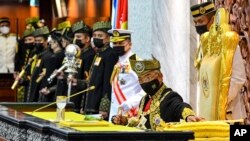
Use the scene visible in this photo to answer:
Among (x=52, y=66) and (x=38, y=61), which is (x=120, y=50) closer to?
(x=52, y=66)

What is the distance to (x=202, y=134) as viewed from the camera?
26.5 ft

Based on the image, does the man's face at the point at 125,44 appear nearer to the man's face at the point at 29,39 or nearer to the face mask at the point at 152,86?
the face mask at the point at 152,86

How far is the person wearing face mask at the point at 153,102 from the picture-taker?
941 centimetres

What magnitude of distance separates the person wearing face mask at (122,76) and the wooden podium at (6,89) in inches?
382

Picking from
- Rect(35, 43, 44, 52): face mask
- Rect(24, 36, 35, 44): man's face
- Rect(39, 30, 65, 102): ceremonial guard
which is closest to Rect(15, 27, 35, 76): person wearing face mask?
Rect(24, 36, 35, 44): man's face

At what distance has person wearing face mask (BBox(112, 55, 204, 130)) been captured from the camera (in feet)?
30.9

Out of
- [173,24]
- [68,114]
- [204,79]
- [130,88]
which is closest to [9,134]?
[68,114]

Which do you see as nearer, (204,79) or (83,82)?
(204,79)

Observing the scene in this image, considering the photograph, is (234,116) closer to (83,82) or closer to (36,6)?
(83,82)

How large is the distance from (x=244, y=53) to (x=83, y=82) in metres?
5.57

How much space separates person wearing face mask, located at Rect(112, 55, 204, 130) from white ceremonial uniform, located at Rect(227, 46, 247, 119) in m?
0.43

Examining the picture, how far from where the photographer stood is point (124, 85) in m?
12.9

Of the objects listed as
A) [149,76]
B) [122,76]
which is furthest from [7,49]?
[149,76]

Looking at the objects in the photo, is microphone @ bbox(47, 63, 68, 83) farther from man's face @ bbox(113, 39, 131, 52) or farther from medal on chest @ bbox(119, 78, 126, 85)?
medal on chest @ bbox(119, 78, 126, 85)
